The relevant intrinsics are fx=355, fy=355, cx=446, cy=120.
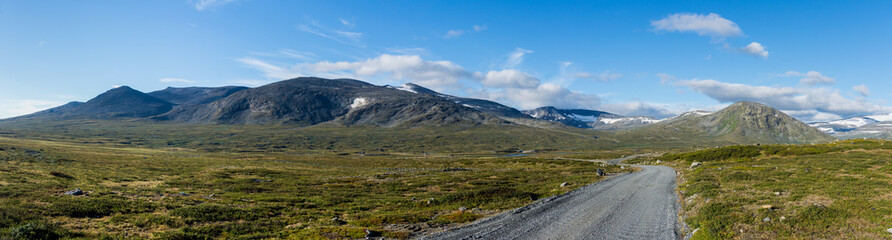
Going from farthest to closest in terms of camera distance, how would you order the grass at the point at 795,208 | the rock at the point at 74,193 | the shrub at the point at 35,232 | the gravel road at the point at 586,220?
the rock at the point at 74,193 → the gravel road at the point at 586,220 → the shrub at the point at 35,232 → the grass at the point at 795,208

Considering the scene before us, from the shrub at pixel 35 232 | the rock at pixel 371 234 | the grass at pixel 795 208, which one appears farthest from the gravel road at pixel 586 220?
the shrub at pixel 35 232

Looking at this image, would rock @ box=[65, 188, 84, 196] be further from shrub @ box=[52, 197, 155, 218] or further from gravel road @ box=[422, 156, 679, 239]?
gravel road @ box=[422, 156, 679, 239]

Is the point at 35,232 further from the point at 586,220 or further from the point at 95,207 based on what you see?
the point at 586,220

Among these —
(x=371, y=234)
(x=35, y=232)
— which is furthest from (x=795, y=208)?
(x=35, y=232)

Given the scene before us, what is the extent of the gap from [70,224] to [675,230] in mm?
38953

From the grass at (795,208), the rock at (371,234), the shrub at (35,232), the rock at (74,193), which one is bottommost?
the rock at (371,234)

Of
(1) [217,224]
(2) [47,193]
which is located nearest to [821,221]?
(1) [217,224]

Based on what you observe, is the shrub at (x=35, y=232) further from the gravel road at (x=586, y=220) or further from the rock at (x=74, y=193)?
the gravel road at (x=586, y=220)

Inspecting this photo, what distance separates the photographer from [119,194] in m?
36.2

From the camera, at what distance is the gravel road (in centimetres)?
2123

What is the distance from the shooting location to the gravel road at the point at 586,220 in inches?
836

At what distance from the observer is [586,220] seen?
24594 mm

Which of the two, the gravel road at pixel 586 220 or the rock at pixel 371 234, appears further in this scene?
the rock at pixel 371 234

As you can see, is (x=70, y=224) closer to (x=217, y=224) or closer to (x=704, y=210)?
(x=217, y=224)
